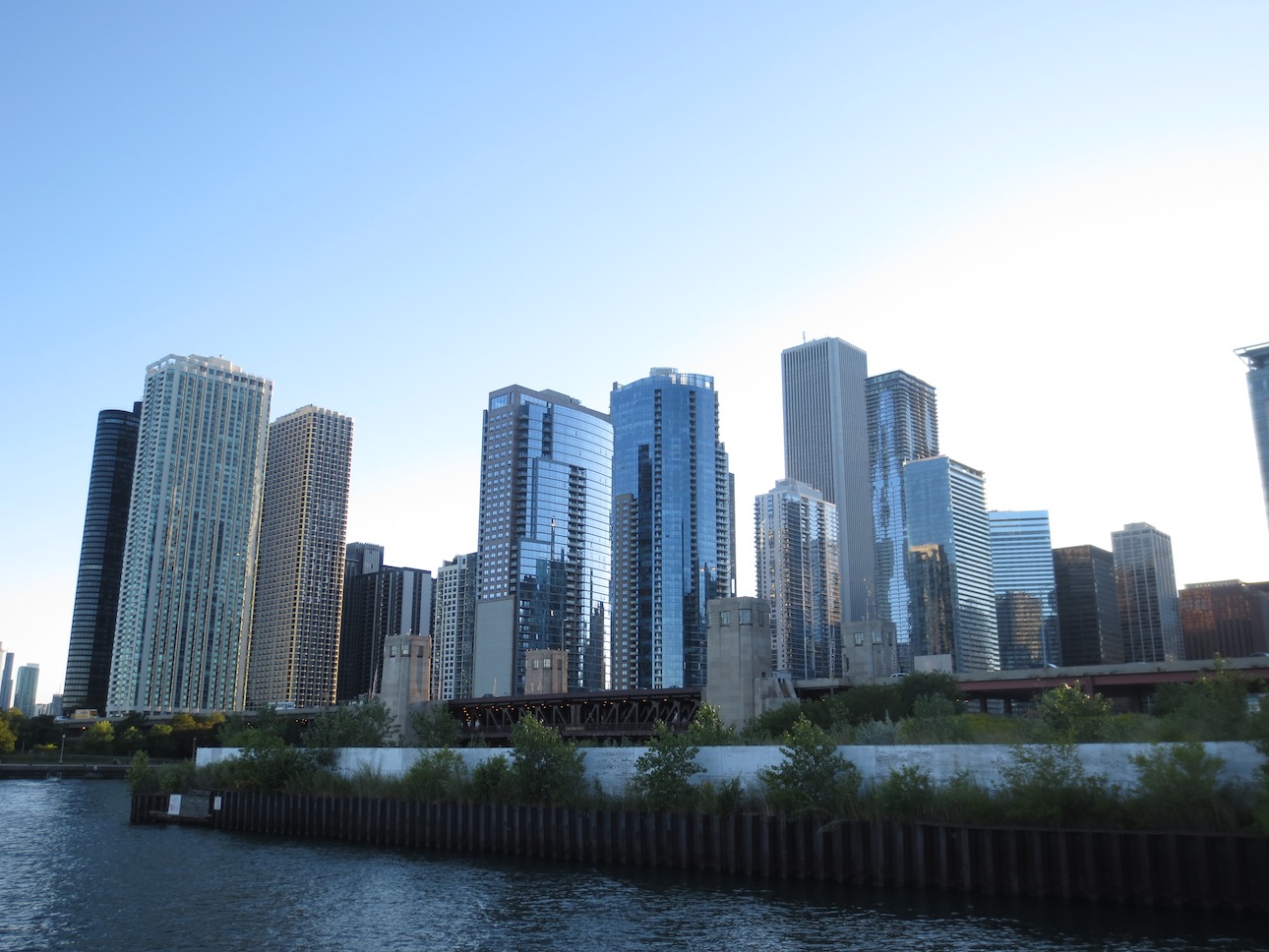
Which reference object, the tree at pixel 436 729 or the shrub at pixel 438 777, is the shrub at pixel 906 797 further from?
the tree at pixel 436 729

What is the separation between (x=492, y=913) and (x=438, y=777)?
2864cm

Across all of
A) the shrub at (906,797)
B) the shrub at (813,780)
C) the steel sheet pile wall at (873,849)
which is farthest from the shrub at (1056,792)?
the shrub at (813,780)

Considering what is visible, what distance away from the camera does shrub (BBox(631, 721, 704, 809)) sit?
6356 cm

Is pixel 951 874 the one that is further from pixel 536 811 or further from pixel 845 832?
pixel 536 811

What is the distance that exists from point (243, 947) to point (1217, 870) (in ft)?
134

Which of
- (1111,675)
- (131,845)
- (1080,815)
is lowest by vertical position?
(131,845)

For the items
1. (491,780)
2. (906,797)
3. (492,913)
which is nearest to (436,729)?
(491,780)

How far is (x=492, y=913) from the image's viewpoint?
50.1 m

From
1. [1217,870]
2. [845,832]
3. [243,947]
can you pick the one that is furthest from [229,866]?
[1217,870]

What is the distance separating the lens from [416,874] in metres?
62.8

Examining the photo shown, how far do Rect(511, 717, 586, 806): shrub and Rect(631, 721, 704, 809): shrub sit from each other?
18.3ft

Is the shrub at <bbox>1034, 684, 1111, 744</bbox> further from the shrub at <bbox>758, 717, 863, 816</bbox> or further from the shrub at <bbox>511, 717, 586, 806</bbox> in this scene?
the shrub at <bbox>511, 717, 586, 806</bbox>

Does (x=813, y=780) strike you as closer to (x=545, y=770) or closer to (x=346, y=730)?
(x=545, y=770)

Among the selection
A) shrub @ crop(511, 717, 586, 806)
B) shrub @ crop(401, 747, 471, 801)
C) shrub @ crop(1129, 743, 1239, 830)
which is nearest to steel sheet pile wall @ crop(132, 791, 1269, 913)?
shrub @ crop(401, 747, 471, 801)
